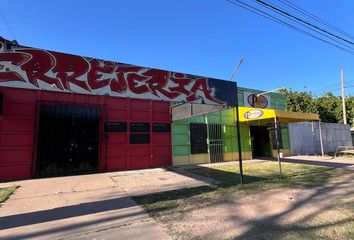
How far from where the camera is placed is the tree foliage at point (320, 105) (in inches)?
1421

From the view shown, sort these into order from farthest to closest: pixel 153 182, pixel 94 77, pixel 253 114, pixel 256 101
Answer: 1. pixel 256 101
2. pixel 253 114
3. pixel 153 182
4. pixel 94 77

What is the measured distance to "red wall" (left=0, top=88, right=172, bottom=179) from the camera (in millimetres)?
11484

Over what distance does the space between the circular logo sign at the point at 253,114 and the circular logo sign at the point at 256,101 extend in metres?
2.52

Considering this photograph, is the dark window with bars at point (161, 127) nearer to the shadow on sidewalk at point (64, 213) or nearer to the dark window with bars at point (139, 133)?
the dark window with bars at point (139, 133)

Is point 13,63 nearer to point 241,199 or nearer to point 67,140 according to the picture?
point 67,140

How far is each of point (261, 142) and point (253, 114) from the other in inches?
229

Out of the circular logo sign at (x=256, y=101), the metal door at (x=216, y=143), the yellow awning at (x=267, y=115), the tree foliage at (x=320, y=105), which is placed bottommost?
the metal door at (x=216, y=143)

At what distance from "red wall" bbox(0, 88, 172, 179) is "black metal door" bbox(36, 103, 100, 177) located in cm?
29

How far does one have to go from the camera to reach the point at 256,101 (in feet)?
66.9

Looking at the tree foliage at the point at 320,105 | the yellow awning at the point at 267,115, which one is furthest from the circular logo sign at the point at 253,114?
the tree foliage at the point at 320,105

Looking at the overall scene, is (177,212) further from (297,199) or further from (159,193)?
(297,199)

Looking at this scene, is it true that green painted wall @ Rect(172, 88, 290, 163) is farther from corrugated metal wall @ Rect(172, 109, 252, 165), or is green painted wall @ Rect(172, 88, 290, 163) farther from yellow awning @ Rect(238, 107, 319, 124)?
yellow awning @ Rect(238, 107, 319, 124)

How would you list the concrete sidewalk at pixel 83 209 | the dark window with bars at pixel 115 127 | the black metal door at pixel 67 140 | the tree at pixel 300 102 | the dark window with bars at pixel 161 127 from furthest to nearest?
the tree at pixel 300 102 < the dark window with bars at pixel 161 127 < the dark window with bars at pixel 115 127 < the black metal door at pixel 67 140 < the concrete sidewalk at pixel 83 209

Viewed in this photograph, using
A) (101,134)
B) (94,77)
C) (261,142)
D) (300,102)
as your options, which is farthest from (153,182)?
(300,102)
